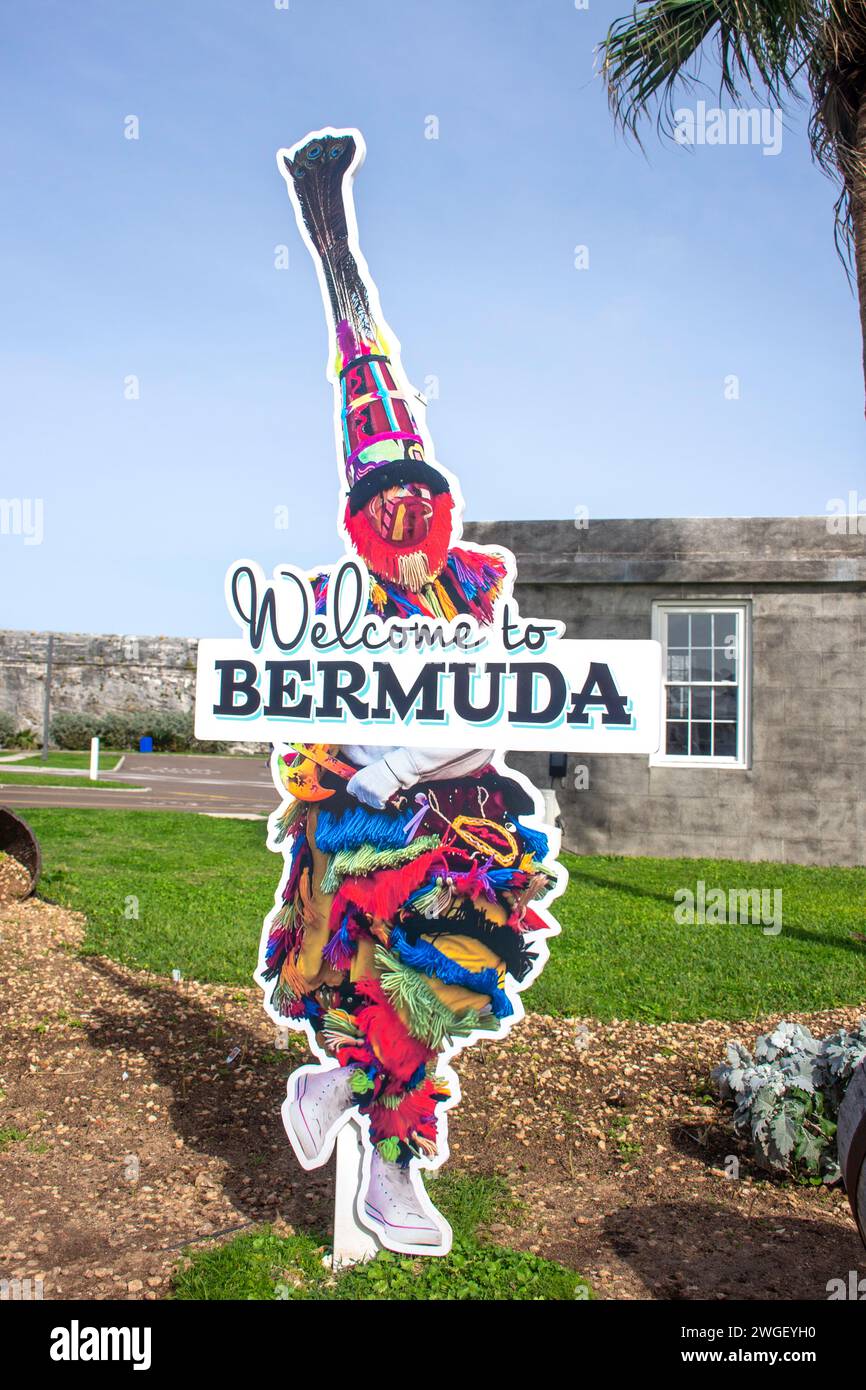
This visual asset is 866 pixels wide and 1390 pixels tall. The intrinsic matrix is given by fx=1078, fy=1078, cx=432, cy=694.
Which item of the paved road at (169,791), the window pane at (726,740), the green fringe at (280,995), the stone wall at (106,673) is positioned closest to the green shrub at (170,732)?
the stone wall at (106,673)

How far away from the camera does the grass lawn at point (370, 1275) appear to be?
11.9ft

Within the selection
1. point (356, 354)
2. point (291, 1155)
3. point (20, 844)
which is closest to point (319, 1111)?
point (291, 1155)

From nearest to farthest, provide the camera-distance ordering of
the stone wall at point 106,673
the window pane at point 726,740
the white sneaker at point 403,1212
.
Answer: the white sneaker at point 403,1212 < the window pane at point 726,740 < the stone wall at point 106,673

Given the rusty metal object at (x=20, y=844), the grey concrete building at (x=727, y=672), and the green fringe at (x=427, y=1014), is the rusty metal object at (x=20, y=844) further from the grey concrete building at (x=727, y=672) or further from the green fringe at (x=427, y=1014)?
the grey concrete building at (x=727, y=672)

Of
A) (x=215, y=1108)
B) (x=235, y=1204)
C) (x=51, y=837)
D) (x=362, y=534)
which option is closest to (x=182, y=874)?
(x=51, y=837)

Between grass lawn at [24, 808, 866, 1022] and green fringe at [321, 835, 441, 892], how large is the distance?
3108mm

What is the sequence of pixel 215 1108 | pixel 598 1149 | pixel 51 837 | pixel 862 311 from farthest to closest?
pixel 51 837 < pixel 862 311 < pixel 215 1108 < pixel 598 1149

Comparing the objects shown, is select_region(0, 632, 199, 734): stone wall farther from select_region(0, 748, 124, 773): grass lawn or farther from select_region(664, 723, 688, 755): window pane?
select_region(664, 723, 688, 755): window pane

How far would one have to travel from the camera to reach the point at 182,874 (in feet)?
37.2

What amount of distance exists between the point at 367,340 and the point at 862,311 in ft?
10.5

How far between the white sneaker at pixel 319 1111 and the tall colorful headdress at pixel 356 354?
2.19 meters

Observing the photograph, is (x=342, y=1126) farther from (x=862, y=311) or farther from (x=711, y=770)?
(x=711, y=770)

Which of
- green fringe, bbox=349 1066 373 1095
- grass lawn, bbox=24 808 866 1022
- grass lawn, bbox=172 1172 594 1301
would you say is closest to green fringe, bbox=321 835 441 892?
green fringe, bbox=349 1066 373 1095

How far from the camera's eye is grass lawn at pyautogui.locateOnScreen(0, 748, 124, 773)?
81.1 ft
